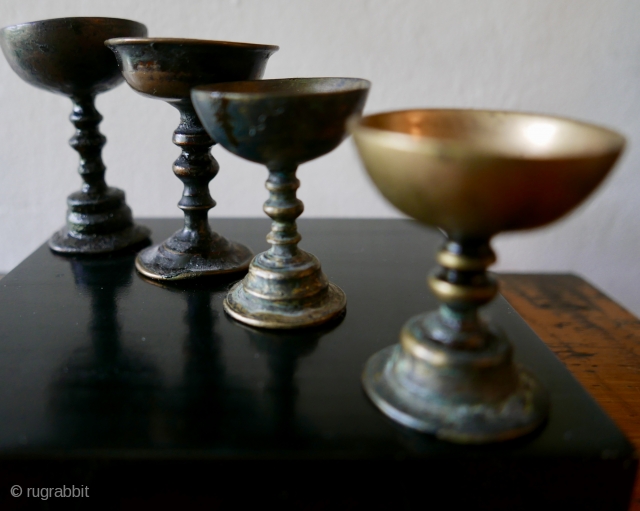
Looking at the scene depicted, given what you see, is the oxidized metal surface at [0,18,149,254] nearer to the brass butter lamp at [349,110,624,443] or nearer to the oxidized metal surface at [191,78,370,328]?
the oxidized metal surface at [191,78,370,328]

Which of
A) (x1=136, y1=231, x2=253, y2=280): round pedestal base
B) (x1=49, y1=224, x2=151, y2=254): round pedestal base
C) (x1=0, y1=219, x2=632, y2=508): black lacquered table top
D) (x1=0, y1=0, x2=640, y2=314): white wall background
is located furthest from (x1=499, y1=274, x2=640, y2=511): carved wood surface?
(x1=49, y1=224, x2=151, y2=254): round pedestal base

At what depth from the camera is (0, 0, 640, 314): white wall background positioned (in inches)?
38.5

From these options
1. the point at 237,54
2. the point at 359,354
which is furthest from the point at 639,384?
the point at 237,54

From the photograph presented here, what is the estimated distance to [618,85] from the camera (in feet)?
3.33

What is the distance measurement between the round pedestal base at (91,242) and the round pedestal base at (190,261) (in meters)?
0.08

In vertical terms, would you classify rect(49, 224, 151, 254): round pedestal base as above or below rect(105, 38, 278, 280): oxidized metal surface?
below

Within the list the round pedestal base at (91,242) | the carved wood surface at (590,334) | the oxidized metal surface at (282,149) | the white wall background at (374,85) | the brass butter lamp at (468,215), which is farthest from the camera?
the white wall background at (374,85)

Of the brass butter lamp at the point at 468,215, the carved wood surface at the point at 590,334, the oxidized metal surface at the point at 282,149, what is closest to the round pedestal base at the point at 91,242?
the oxidized metal surface at the point at 282,149

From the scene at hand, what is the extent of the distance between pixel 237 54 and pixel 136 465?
383 millimetres

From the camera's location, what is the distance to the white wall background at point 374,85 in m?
0.98

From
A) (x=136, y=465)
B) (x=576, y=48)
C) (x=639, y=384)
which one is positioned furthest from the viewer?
(x=576, y=48)

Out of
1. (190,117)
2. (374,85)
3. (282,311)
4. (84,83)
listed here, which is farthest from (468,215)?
(374,85)

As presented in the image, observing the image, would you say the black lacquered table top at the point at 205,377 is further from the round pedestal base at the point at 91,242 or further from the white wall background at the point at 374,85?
the white wall background at the point at 374,85

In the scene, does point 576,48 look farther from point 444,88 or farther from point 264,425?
point 264,425
